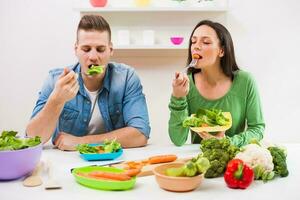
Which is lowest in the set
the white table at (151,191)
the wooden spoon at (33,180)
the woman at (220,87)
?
the white table at (151,191)

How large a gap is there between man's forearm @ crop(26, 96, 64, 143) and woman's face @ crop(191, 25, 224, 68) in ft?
2.59

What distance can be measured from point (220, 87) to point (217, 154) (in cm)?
87

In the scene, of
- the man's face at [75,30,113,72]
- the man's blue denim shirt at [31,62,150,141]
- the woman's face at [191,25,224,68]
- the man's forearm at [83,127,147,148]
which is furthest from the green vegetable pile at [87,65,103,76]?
the woman's face at [191,25,224,68]

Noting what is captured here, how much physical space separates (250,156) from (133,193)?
438 mm

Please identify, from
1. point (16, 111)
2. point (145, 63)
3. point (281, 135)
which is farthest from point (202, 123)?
point (16, 111)

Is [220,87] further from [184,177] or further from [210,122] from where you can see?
[184,177]

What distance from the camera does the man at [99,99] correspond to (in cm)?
200

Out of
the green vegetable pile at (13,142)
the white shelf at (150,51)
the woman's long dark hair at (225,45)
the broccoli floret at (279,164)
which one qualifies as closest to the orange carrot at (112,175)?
the green vegetable pile at (13,142)

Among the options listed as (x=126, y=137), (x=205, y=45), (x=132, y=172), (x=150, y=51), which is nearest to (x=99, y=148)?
(x=126, y=137)

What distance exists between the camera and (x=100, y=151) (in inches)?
65.4

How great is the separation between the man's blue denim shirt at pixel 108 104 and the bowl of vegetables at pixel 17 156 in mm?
685

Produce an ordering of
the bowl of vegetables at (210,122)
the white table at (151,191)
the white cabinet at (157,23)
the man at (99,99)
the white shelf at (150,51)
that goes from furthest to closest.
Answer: the white cabinet at (157,23)
the white shelf at (150,51)
the man at (99,99)
the bowl of vegetables at (210,122)
the white table at (151,191)

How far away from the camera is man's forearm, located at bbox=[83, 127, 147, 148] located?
1895 mm

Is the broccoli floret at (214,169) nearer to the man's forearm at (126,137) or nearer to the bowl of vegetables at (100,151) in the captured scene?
the bowl of vegetables at (100,151)
